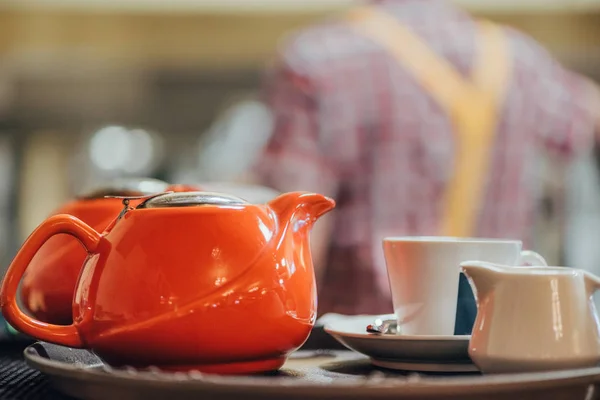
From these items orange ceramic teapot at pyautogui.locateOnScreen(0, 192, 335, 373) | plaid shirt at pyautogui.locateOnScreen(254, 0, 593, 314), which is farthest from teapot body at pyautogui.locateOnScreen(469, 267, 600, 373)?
plaid shirt at pyautogui.locateOnScreen(254, 0, 593, 314)

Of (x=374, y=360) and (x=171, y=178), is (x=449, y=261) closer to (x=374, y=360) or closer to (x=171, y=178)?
(x=374, y=360)

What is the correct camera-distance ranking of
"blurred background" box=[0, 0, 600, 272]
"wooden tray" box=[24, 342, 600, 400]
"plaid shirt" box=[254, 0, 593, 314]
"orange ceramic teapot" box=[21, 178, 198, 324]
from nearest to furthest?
"wooden tray" box=[24, 342, 600, 400], "orange ceramic teapot" box=[21, 178, 198, 324], "plaid shirt" box=[254, 0, 593, 314], "blurred background" box=[0, 0, 600, 272]

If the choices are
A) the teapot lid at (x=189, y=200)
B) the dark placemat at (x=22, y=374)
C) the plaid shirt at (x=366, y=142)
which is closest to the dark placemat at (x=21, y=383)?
the dark placemat at (x=22, y=374)

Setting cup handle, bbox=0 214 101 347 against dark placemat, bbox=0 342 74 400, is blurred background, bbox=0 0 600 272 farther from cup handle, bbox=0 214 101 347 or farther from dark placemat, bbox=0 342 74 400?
cup handle, bbox=0 214 101 347

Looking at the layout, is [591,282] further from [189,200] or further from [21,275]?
[21,275]

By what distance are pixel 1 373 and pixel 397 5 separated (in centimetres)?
100

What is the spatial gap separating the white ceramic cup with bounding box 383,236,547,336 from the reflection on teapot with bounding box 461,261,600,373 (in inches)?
3.3

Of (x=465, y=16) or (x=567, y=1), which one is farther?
(x=567, y=1)

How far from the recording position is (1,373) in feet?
1.96

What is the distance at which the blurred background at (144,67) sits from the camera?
403 cm

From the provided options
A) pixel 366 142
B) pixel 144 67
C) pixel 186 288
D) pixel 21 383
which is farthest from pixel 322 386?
pixel 144 67

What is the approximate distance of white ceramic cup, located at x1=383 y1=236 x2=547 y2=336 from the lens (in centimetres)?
60

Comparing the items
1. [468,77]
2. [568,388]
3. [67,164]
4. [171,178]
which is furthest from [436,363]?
[67,164]

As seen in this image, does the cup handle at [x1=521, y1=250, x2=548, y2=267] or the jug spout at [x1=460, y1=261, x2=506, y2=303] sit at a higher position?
the jug spout at [x1=460, y1=261, x2=506, y2=303]
